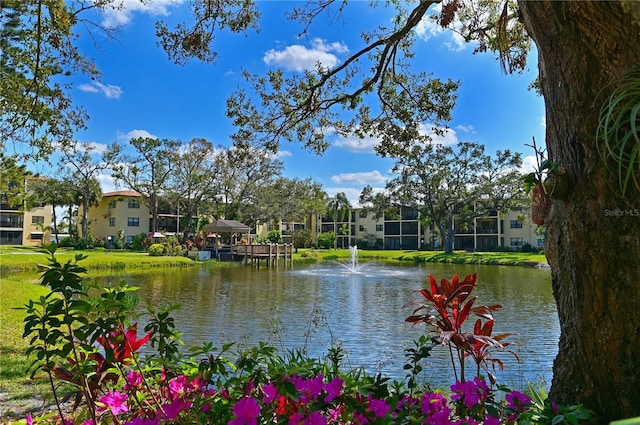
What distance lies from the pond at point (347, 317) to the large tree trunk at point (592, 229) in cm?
138

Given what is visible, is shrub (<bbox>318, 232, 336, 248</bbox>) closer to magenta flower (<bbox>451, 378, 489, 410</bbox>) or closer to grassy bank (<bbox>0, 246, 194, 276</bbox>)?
grassy bank (<bbox>0, 246, 194, 276</bbox>)

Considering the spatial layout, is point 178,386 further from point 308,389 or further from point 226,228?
point 226,228

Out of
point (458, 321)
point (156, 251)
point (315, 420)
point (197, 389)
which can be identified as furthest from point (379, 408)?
point (156, 251)

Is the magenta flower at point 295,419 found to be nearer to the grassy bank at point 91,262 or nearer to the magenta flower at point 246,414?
the magenta flower at point 246,414

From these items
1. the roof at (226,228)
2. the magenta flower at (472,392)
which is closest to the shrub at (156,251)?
the roof at (226,228)

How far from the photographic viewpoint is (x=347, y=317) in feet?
30.1

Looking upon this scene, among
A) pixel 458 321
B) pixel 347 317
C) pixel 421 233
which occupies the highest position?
pixel 421 233

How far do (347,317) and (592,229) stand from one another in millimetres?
7593

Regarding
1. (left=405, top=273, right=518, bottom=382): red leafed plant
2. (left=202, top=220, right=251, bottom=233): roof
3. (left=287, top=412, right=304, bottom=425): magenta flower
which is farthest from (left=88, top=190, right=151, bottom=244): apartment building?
(left=287, top=412, right=304, bottom=425): magenta flower

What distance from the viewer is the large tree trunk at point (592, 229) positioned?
184 centimetres

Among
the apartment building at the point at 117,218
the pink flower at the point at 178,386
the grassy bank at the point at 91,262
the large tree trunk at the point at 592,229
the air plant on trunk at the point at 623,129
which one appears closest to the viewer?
the air plant on trunk at the point at 623,129

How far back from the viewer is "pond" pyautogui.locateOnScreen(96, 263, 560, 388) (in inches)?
220

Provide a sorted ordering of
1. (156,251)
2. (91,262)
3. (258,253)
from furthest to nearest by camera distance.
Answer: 1. (258,253)
2. (156,251)
3. (91,262)

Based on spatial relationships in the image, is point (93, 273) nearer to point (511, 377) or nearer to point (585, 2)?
point (511, 377)
